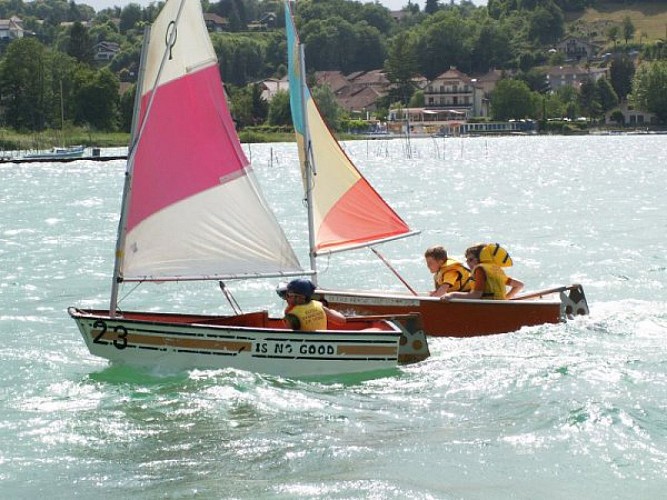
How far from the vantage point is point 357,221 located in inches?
800

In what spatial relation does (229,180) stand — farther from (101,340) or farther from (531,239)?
(531,239)

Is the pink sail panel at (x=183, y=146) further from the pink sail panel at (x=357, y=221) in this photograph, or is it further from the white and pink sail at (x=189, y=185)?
the pink sail panel at (x=357, y=221)

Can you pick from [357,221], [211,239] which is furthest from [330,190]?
[211,239]

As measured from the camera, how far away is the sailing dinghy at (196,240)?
620 inches

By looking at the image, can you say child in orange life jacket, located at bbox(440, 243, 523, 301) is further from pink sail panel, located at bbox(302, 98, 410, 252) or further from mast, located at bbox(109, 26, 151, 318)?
Answer: mast, located at bbox(109, 26, 151, 318)

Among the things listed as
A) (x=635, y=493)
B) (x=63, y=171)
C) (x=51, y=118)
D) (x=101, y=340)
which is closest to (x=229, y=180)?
(x=101, y=340)

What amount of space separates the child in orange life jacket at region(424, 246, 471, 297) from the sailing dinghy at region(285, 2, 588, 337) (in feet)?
1.20

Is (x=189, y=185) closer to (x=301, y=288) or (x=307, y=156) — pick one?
(x=301, y=288)

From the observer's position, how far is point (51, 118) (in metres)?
129

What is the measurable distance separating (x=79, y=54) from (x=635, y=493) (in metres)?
171

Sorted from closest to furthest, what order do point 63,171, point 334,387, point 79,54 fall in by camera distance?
point 334,387 < point 63,171 < point 79,54

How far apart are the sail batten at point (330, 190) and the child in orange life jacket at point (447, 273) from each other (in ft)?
5.60

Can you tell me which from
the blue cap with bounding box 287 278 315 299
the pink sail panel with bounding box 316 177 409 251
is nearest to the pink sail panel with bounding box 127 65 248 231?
the blue cap with bounding box 287 278 315 299

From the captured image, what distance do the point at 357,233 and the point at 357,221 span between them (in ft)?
0.62
